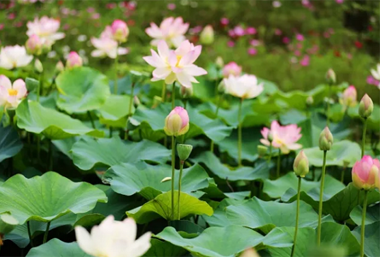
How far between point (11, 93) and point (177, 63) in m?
0.46

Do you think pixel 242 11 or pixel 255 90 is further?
pixel 242 11

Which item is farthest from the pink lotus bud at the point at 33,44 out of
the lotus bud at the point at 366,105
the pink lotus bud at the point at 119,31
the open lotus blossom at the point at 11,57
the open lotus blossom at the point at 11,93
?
the lotus bud at the point at 366,105

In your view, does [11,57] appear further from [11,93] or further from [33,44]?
[11,93]

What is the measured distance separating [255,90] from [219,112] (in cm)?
25

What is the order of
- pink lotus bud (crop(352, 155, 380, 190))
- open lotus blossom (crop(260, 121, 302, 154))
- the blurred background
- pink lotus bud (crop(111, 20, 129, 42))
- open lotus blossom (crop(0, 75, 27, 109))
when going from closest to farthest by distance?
1. pink lotus bud (crop(352, 155, 380, 190))
2. open lotus blossom (crop(0, 75, 27, 109))
3. open lotus blossom (crop(260, 121, 302, 154))
4. pink lotus bud (crop(111, 20, 129, 42))
5. the blurred background

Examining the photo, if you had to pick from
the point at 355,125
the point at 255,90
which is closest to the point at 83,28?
the point at 355,125

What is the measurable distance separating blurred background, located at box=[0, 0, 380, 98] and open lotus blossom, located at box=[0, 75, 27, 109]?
2.29m

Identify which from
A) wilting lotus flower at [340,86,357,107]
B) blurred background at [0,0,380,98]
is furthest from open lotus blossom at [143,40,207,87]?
blurred background at [0,0,380,98]

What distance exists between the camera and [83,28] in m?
4.79

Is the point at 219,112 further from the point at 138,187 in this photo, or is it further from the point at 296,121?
the point at 138,187

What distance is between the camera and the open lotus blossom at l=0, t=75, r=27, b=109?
1398 mm

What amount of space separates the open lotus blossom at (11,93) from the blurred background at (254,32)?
2.29 metres

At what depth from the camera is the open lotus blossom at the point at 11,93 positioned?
55.1 inches

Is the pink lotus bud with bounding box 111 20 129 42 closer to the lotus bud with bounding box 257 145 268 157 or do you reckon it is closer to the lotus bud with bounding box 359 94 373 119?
the lotus bud with bounding box 257 145 268 157
